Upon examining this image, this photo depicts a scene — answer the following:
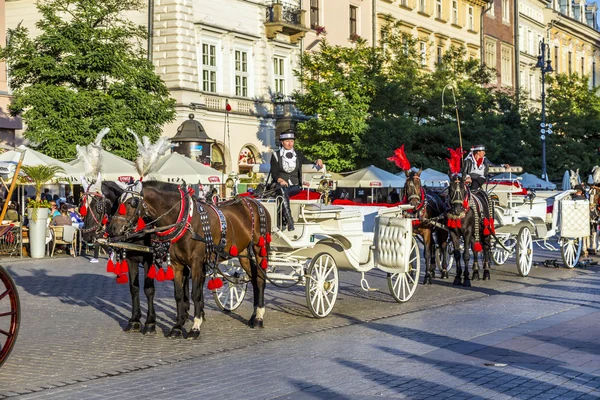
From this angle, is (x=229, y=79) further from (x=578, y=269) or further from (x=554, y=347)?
(x=554, y=347)

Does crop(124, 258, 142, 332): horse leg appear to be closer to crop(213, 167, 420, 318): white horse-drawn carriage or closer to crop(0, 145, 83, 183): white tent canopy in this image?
crop(213, 167, 420, 318): white horse-drawn carriage

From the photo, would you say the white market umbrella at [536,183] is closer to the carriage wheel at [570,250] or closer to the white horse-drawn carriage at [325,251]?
the carriage wheel at [570,250]

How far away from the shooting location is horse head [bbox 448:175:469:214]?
17312 mm

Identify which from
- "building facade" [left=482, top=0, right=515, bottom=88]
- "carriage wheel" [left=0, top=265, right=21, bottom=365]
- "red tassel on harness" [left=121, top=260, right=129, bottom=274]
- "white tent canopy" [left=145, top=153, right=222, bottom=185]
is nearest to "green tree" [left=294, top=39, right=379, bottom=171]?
"white tent canopy" [left=145, top=153, right=222, bottom=185]

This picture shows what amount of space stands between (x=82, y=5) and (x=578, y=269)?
14.5 metres

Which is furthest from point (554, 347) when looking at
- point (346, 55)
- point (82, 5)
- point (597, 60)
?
point (597, 60)

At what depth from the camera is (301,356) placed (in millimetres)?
10148

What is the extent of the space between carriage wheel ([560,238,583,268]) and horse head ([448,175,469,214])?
437 centimetres

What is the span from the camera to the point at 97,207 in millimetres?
11453

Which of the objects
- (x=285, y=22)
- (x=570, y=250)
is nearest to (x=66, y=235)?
(x=570, y=250)

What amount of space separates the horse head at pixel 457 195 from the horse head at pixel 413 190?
0.67 meters

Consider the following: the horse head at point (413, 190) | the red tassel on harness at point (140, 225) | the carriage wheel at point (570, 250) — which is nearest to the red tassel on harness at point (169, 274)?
the red tassel on harness at point (140, 225)

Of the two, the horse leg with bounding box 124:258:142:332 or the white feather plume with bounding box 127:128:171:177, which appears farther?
the horse leg with bounding box 124:258:142:332

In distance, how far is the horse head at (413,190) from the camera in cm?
1680
